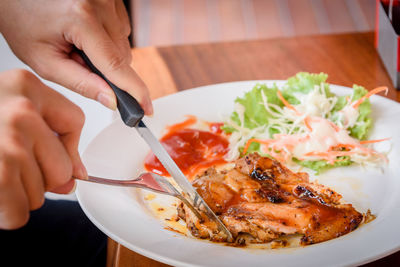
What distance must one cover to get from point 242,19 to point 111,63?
21.1ft

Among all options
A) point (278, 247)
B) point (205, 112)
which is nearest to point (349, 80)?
point (205, 112)

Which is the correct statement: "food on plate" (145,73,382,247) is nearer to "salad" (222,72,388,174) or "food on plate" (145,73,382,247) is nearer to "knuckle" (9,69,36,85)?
"salad" (222,72,388,174)

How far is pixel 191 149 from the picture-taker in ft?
8.80

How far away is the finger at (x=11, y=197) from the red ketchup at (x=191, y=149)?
134 cm

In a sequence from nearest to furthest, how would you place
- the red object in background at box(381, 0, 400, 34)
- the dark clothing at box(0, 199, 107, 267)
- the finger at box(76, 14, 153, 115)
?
the finger at box(76, 14, 153, 115) < the dark clothing at box(0, 199, 107, 267) < the red object in background at box(381, 0, 400, 34)

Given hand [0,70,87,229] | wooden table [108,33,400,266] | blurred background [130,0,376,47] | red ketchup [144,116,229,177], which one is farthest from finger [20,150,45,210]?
blurred background [130,0,376,47]

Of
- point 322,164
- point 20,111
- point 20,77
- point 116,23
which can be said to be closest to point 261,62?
point 322,164

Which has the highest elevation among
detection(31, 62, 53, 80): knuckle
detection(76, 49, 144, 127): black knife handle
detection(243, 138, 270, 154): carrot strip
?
detection(31, 62, 53, 80): knuckle

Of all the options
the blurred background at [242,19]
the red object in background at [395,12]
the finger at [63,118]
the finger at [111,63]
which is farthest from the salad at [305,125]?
the blurred background at [242,19]

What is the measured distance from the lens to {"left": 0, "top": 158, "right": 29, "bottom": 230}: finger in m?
1.09

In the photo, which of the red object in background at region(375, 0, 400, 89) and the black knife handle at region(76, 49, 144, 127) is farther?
the red object in background at region(375, 0, 400, 89)

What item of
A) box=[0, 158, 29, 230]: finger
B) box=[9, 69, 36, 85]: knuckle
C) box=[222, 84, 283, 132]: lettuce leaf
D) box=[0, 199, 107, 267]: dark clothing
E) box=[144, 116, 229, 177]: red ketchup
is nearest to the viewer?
box=[0, 158, 29, 230]: finger

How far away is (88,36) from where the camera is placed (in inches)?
70.1

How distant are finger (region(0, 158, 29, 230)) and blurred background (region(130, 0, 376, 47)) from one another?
6.15 meters
